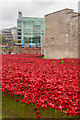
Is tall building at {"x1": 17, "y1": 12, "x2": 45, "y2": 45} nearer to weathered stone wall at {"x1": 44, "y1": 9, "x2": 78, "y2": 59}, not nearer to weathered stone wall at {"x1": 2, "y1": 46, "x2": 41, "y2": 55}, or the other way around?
weathered stone wall at {"x1": 2, "y1": 46, "x2": 41, "y2": 55}

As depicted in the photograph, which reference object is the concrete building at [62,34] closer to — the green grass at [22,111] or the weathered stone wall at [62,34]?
the weathered stone wall at [62,34]

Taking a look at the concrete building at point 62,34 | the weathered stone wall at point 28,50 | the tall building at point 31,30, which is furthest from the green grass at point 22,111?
the tall building at point 31,30

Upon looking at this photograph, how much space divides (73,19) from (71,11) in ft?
3.60

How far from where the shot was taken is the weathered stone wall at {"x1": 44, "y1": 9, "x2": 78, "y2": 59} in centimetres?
1488

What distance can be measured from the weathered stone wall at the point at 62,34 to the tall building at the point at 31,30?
46.9 metres

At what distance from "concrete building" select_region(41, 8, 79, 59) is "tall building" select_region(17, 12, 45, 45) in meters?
46.9

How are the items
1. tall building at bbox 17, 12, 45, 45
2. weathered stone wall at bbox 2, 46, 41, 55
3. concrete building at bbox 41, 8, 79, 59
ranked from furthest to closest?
tall building at bbox 17, 12, 45, 45 → weathered stone wall at bbox 2, 46, 41, 55 → concrete building at bbox 41, 8, 79, 59

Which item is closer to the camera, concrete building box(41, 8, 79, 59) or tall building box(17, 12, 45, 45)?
concrete building box(41, 8, 79, 59)

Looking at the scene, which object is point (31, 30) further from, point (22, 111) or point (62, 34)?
point (22, 111)

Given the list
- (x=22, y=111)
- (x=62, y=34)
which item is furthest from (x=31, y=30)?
(x=22, y=111)

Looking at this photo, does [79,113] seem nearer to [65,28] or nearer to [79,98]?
[79,98]

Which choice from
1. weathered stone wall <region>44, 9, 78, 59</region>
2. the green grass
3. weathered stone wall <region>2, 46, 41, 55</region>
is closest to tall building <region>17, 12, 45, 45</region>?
weathered stone wall <region>2, 46, 41, 55</region>

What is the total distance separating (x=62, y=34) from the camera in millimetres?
16094

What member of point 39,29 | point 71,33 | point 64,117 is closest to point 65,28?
point 71,33
